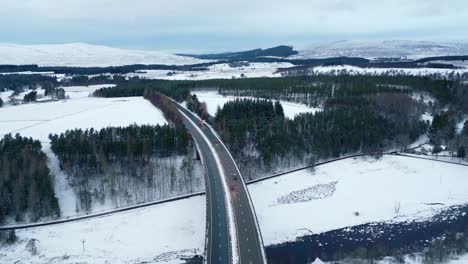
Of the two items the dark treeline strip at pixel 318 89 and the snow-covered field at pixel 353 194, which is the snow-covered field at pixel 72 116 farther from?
the snow-covered field at pixel 353 194

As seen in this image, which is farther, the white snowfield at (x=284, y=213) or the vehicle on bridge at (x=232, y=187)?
the vehicle on bridge at (x=232, y=187)

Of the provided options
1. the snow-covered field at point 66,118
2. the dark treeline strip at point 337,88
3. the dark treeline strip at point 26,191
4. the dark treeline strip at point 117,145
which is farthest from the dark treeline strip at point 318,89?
the dark treeline strip at point 26,191

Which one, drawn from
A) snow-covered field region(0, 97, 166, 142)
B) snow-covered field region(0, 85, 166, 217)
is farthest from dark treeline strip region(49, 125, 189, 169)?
snow-covered field region(0, 97, 166, 142)

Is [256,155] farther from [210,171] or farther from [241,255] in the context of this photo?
[241,255]

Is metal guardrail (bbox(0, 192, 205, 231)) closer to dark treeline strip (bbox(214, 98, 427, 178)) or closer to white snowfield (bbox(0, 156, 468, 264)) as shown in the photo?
white snowfield (bbox(0, 156, 468, 264))

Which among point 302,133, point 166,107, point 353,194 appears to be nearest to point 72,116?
point 166,107

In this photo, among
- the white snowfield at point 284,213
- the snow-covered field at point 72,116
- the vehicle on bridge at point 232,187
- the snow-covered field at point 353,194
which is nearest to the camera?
the white snowfield at point 284,213

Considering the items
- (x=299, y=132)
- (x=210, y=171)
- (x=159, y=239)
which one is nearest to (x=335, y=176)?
(x=299, y=132)
